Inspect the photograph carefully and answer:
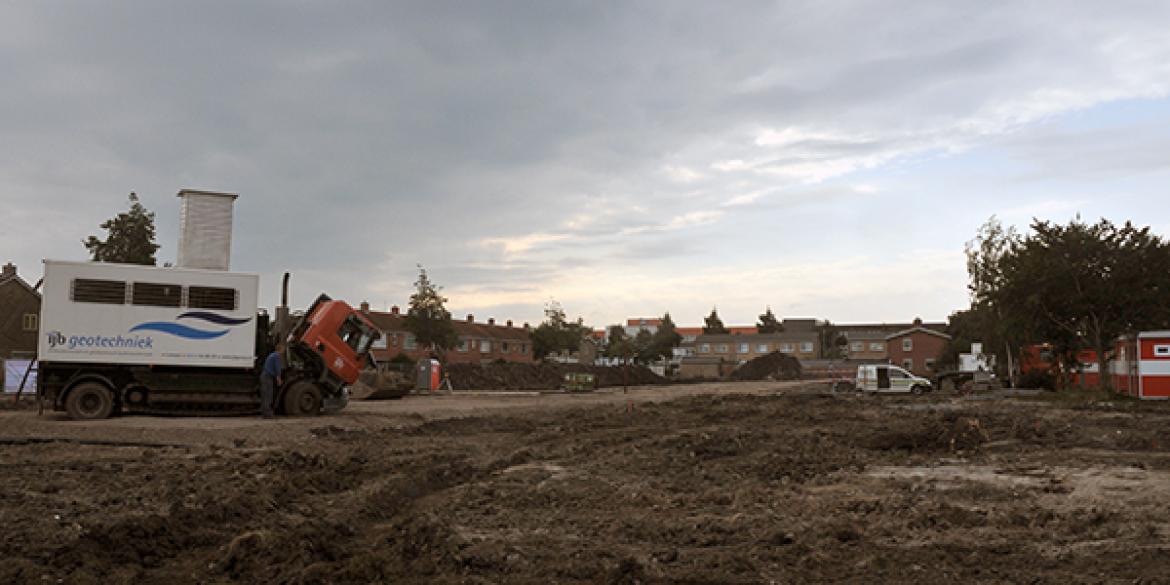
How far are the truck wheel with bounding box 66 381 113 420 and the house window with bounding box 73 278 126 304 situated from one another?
1942 mm

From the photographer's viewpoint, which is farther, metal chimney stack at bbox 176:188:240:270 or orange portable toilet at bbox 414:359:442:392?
orange portable toilet at bbox 414:359:442:392

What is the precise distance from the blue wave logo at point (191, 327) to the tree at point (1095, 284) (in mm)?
31046

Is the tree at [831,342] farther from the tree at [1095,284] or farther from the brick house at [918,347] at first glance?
the tree at [1095,284]

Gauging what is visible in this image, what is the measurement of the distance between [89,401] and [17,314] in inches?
1657

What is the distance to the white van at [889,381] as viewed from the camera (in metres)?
41.5

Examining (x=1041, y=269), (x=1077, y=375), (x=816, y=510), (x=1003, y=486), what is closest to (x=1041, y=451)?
(x=1003, y=486)

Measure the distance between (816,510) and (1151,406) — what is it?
26179mm

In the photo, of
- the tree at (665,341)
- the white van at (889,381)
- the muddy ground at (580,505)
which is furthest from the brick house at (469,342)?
the muddy ground at (580,505)

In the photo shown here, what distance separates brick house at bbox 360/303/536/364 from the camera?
78.3m

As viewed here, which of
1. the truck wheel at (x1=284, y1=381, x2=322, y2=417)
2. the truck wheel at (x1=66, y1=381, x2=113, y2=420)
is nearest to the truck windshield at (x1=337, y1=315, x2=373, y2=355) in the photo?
the truck wheel at (x1=284, y1=381, x2=322, y2=417)

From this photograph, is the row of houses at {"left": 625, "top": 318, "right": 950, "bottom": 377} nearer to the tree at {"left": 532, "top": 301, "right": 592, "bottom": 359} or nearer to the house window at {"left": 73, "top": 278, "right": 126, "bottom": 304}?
the tree at {"left": 532, "top": 301, "right": 592, "bottom": 359}

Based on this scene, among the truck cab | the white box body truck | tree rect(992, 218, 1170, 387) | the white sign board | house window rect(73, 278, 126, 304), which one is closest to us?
the white box body truck

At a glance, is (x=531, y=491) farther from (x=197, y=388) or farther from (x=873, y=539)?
(x=197, y=388)

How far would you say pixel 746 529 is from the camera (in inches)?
344
